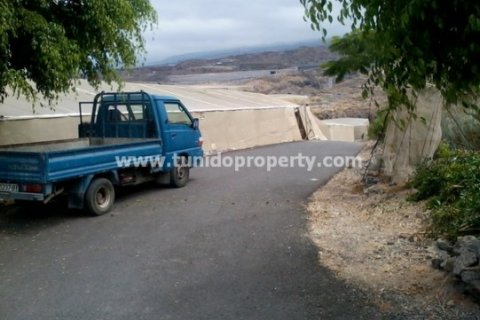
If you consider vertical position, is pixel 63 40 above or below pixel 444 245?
above

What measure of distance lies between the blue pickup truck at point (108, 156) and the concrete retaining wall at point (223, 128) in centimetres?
171

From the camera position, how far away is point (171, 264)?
5.86 m

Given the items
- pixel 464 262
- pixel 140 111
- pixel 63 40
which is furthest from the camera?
pixel 140 111

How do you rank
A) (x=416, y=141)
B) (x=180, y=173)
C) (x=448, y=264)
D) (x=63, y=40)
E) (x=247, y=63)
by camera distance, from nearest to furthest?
(x=448, y=264), (x=63, y=40), (x=416, y=141), (x=180, y=173), (x=247, y=63)

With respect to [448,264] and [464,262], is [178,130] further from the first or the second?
[464,262]

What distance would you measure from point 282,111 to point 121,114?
16560mm

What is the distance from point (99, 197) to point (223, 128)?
12.0 metres

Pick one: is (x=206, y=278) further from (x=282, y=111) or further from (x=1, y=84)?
(x=282, y=111)

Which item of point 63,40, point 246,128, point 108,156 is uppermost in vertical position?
point 63,40

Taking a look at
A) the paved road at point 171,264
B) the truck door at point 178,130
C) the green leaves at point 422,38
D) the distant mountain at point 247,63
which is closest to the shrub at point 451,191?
the paved road at point 171,264

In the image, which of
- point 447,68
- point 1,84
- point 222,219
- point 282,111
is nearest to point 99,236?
point 222,219

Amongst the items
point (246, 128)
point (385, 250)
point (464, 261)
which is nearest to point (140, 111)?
point (385, 250)

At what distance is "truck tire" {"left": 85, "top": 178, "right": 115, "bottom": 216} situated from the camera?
823 centimetres

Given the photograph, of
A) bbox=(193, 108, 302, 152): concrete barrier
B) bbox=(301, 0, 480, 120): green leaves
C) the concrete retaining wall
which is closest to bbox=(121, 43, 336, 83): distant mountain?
bbox=(193, 108, 302, 152): concrete barrier
